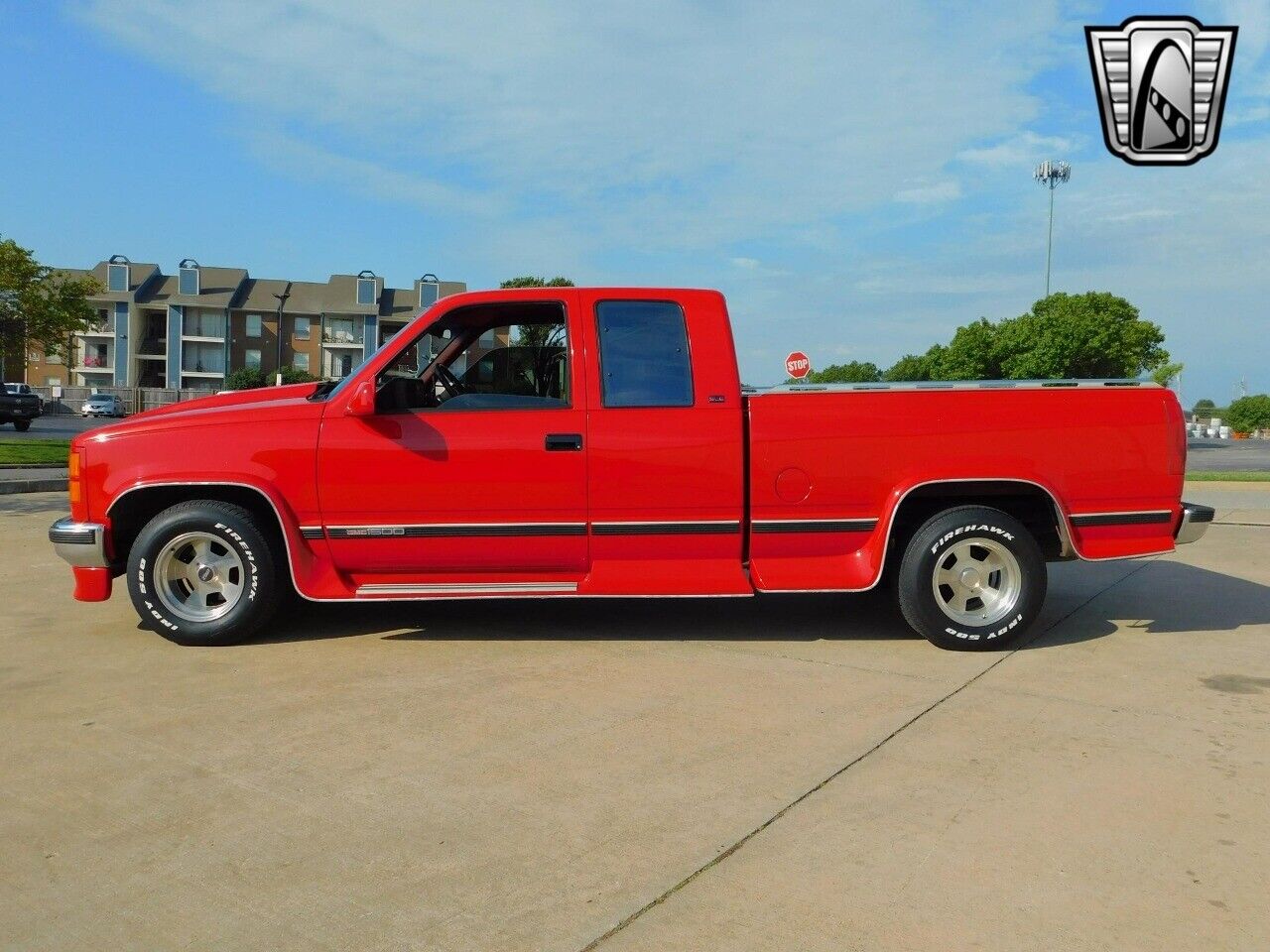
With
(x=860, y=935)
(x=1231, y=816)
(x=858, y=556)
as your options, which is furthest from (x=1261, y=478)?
(x=860, y=935)

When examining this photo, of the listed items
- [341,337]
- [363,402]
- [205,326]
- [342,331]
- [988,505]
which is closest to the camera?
[363,402]

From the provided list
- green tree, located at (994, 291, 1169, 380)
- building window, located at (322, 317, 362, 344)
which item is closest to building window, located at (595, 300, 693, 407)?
green tree, located at (994, 291, 1169, 380)

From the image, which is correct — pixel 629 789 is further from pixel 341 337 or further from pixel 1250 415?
pixel 1250 415

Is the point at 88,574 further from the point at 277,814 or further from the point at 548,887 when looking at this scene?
the point at 548,887

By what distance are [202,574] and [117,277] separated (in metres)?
72.4

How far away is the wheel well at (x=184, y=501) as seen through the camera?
5.22 meters

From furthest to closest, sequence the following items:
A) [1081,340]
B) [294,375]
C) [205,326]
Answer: [205,326], [294,375], [1081,340]

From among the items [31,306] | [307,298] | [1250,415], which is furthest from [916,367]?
[31,306]

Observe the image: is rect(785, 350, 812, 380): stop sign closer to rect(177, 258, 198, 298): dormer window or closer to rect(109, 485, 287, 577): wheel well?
rect(109, 485, 287, 577): wheel well

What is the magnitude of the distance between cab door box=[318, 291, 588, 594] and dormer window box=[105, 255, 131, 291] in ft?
238

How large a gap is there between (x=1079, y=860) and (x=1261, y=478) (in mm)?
20570

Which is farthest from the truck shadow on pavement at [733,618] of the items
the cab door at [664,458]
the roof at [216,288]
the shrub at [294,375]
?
the roof at [216,288]

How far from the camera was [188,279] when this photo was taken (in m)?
68.7

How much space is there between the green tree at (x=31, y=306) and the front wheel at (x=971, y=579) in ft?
70.2
